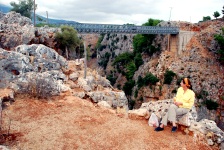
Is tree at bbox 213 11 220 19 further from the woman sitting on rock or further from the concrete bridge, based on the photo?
the woman sitting on rock

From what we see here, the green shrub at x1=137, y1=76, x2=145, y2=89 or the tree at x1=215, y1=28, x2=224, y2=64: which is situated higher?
the tree at x1=215, y1=28, x2=224, y2=64

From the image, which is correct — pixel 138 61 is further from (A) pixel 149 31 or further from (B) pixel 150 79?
(A) pixel 149 31

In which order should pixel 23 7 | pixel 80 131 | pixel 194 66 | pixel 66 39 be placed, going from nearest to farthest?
1. pixel 80 131
2. pixel 66 39
3. pixel 194 66
4. pixel 23 7

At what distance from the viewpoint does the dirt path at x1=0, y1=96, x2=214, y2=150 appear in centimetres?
662

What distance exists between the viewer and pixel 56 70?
13422 mm

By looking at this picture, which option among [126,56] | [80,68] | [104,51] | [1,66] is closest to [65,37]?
[80,68]

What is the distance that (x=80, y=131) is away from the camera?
739 centimetres

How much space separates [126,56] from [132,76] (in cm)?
1000

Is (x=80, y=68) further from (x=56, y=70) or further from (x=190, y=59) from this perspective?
(x=190, y=59)

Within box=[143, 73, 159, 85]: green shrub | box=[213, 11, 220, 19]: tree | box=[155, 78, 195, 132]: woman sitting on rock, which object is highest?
box=[213, 11, 220, 19]: tree

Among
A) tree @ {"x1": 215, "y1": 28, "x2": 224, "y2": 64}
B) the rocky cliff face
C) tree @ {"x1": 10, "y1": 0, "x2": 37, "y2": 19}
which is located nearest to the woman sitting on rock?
the rocky cliff face

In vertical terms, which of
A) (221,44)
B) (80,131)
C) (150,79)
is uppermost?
(221,44)

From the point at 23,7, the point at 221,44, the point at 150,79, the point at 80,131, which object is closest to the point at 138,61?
the point at 150,79

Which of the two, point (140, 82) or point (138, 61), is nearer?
point (140, 82)
